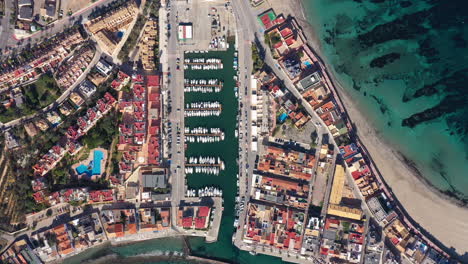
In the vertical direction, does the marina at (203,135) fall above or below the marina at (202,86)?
below

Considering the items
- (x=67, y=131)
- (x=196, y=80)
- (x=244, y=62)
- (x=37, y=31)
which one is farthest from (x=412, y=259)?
(x=37, y=31)

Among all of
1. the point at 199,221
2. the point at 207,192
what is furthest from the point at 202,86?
the point at 199,221

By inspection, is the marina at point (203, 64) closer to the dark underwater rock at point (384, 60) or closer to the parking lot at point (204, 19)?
the parking lot at point (204, 19)

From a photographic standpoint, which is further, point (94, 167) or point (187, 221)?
point (94, 167)

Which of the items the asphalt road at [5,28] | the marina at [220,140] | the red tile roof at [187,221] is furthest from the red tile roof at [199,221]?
the asphalt road at [5,28]

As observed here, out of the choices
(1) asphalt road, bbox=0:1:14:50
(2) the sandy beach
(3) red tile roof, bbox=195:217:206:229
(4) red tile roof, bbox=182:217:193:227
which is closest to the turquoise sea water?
(2) the sandy beach

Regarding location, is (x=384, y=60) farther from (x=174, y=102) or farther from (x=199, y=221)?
(x=199, y=221)

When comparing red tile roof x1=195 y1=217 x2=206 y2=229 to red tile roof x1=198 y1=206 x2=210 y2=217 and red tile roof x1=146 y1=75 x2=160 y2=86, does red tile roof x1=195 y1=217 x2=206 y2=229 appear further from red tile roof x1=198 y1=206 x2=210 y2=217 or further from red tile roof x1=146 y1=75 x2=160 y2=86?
red tile roof x1=146 y1=75 x2=160 y2=86
